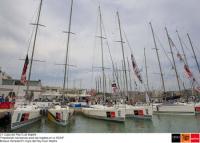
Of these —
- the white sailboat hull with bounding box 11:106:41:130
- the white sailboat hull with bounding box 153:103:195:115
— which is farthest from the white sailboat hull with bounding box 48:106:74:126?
the white sailboat hull with bounding box 153:103:195:115

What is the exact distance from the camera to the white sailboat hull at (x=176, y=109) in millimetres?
39069

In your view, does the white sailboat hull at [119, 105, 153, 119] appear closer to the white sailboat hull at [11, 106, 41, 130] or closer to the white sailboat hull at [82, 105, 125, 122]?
the white sailboat hull at [82, 105, 125, 122]

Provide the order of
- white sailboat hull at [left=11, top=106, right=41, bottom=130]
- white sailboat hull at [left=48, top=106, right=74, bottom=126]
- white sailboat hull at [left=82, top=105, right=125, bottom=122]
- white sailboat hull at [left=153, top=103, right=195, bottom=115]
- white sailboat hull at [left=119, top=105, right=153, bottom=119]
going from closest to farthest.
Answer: white sailboat hull at [left=11, top=106, right=41, bottom=130]
white sailboat hull at [left=48, top=106, right=74, bottom=126]
white sailboat hull at [left=82, top=105, right=125, bottom=122]
white sailboat hull at [left=119, top=105, right=153, bottom=119]
white sailboat hull at [left=153, top=103, right=195, bottom=115]

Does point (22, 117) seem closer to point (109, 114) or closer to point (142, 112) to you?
point (109, 114)

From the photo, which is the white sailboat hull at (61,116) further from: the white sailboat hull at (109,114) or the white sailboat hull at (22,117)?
the white sailboat hull at (109,114)

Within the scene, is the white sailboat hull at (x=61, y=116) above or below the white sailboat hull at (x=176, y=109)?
below

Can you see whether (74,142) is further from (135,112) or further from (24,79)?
(135,112)

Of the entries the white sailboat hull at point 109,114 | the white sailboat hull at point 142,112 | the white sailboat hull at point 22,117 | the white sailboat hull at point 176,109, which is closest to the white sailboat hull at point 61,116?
the white sailboat hull at point 22,117

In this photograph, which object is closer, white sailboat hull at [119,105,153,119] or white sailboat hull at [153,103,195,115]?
white sailboat hull at [119,105,153,119]

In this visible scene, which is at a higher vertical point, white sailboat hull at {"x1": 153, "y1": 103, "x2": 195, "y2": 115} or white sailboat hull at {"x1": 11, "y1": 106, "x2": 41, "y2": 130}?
white sailboat hull at {"x1": 153, "y1": 103, "x2": 195, "y2": 115}

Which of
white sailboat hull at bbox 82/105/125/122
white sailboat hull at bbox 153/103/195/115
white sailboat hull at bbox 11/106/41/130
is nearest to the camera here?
white sailboat hull at bbox 11/106/41/130

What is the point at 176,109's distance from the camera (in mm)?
40281

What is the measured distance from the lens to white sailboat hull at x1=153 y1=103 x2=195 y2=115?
3907 centimetres

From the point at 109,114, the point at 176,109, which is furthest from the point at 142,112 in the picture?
the point at 176,109
